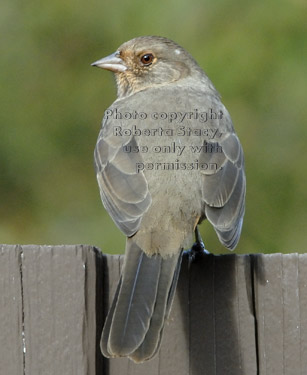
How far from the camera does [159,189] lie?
5.00 meters

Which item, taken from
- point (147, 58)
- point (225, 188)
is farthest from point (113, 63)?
point (225, 188)

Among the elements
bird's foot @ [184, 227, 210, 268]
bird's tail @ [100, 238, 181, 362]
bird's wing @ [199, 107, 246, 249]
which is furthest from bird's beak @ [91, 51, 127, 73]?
bird's tail @ [100, 238, 181, 362]

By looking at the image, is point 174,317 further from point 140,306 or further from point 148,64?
point 148,64

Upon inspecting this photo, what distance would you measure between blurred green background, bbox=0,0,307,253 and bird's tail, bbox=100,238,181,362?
7.31ft

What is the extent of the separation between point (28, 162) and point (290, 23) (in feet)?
6.86

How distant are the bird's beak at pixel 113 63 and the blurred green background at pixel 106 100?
15.0 inches

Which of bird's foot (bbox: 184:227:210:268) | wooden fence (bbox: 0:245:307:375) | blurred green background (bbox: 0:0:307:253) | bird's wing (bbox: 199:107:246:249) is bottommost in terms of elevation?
wooden fence (bbox: 0:245:307:375)

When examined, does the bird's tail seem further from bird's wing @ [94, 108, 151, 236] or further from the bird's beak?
the bird's beak

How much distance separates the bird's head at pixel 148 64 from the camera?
6785 mm

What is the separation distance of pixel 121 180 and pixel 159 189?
0.98 feet

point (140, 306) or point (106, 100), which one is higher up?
point (106, 100)

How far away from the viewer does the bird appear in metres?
4.04

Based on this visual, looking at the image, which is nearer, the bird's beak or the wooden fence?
the wooden fence

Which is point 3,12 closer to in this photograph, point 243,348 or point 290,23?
point 290,23
